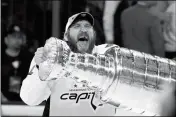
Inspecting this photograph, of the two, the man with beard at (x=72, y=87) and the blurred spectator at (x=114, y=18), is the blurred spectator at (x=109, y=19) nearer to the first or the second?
the blurred spectator at (x=114, y=18)

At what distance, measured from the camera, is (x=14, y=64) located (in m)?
4.83

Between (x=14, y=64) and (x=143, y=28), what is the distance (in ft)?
5.18

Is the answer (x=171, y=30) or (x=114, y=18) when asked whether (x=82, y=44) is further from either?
(x=171, y=30)

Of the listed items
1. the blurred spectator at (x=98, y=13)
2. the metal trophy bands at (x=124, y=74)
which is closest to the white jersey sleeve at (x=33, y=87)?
the metal trophy bands at (x=124, y=74)

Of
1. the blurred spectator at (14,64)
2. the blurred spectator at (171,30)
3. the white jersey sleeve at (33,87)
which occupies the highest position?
the blurred spectator at (171,30)

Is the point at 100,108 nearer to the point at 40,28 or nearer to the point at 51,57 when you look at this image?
the point at 51,57

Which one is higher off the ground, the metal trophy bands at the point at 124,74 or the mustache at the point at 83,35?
the mustache at the point at 83,35

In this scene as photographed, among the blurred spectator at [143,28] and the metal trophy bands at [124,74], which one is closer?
the metal trophy bands at [124,74]

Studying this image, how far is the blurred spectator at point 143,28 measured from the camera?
4734 millimetres

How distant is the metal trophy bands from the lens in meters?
1.36

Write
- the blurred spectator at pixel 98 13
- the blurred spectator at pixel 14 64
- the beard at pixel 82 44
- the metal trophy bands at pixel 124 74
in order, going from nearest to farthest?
1. the metal trophy bands at pixel 124 74
2. the beard at pixel 82 44
3. the blurred spectator at pixel 98 13
4. the blurred spectator at pixel 14 64

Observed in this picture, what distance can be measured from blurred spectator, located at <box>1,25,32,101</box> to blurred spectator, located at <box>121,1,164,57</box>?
1.20m

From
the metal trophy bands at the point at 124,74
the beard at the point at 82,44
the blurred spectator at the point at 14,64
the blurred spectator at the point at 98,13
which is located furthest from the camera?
the blurred spectator at the point at 14,64

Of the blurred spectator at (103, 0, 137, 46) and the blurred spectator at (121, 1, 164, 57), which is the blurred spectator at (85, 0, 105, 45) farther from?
the blurred spectator at (121, 1, 164, 57)
